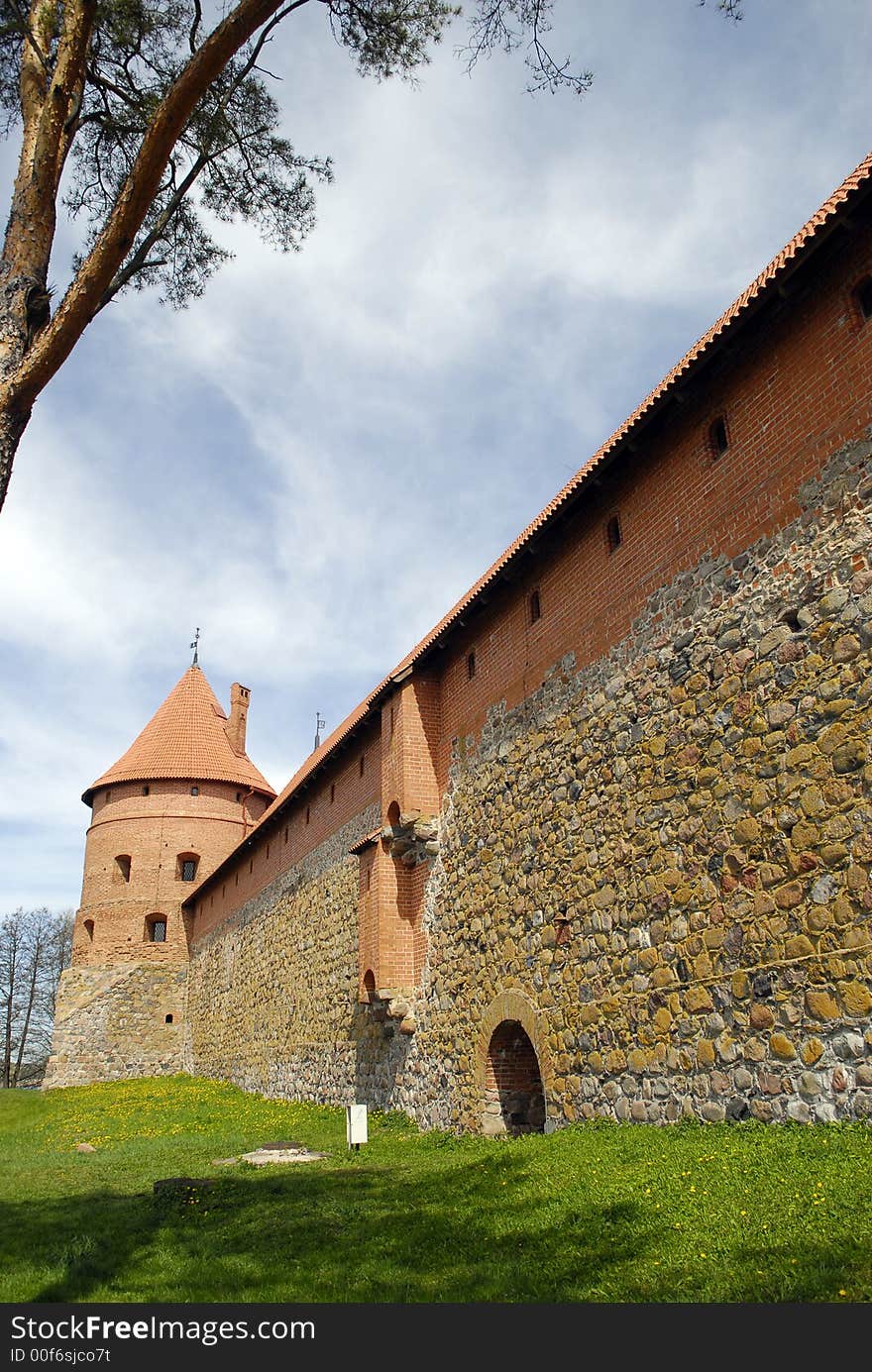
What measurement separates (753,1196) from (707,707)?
10.9 feet

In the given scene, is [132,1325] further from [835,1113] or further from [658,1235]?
[835,1113]

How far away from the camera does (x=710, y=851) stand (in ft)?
22.1

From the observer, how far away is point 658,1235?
4523 mm

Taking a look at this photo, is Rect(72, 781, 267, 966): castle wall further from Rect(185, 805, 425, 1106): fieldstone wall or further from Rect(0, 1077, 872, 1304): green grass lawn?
Rect(0, 1077, 872, 1304): green grass lawn

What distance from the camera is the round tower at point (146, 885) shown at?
2647 cm

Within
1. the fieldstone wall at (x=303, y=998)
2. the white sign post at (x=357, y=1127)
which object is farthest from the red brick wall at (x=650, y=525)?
the white sign post at (x=357, y=1127)

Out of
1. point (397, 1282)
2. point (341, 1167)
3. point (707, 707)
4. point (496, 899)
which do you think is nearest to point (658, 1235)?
point (397, 1282)

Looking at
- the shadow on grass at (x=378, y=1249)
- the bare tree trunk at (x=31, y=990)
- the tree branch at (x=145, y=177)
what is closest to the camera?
the shadow on grass at (x=378, y=1249)

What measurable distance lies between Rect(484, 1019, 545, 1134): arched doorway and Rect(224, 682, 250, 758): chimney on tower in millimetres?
23365

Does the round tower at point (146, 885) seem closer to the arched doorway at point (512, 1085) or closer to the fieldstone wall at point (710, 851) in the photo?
the arched doorway at point (512, 1085)

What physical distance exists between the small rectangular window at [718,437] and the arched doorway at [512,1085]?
558 centimetres

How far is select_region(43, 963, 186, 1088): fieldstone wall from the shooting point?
2606 centimetres

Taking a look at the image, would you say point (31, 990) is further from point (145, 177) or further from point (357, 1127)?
point (145, 177)

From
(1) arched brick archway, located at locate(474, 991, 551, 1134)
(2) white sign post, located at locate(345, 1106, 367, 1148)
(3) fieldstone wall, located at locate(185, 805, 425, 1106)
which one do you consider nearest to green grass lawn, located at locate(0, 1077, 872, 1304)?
(1) arched brick archway, located at locate(474, 991, 551, 1134)
